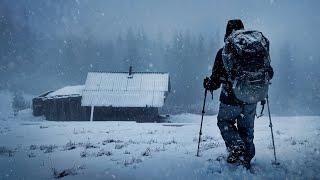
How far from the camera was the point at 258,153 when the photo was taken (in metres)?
6.51

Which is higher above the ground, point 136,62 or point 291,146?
point 136,62

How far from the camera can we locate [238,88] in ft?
16.5

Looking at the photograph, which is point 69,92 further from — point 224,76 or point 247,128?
point 247,128

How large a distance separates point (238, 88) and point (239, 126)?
0.81 meters

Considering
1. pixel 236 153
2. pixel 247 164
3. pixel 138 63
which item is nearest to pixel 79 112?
pixel 236 153

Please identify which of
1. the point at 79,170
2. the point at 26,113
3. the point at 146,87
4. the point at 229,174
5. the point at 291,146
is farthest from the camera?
the point at 26,113

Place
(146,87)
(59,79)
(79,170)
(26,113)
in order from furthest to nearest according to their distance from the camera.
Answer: (59,79), (26,113), (146,87), (79,170)

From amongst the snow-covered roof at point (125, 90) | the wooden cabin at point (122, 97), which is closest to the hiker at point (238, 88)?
the wooden cabin at point (122, 97)

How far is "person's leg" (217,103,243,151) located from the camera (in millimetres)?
5352

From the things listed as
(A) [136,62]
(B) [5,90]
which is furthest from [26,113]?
(B) [5,90]

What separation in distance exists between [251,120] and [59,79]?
123210mm

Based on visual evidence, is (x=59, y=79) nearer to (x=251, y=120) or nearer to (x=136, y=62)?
(x=136, y=62)

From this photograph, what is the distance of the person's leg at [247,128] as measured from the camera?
17.5 feet

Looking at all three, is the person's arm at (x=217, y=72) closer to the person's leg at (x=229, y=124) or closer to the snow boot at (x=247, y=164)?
the person's leg at (x=229, y=124)
